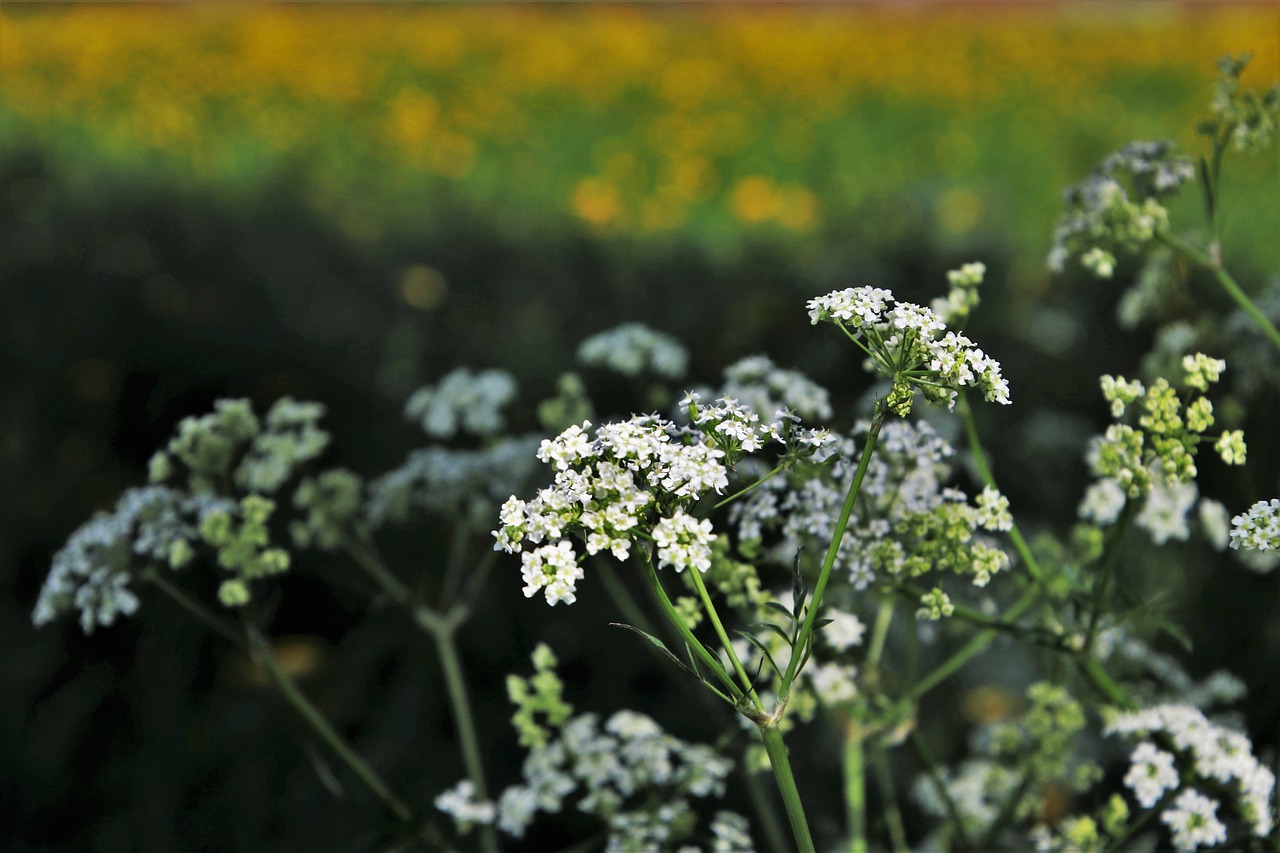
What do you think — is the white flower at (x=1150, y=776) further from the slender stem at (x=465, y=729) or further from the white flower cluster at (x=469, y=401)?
the white flower cluster at (x=469, y=401)

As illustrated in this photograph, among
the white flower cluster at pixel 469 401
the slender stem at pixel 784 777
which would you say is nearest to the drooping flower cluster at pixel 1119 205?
the slender stem at pixel 784 777

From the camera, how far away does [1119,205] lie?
187 cm

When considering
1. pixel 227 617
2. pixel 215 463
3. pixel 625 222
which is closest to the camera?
pixel 215 463

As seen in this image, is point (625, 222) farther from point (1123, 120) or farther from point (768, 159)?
point (1123, 120)

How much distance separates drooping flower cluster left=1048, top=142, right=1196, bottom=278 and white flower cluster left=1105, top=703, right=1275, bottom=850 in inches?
25.6

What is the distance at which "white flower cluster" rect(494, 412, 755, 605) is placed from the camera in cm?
123

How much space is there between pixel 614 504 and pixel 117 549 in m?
1.14

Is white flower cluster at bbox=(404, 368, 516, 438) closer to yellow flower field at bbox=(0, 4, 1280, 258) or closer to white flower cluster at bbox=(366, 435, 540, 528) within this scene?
white flower cluster at bbox=(366, 435, 540, 528)

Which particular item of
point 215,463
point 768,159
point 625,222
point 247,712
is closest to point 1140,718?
point 215,463

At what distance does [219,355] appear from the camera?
339cm

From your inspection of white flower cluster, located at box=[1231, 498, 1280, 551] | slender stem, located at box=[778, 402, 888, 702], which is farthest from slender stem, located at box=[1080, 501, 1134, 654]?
slender stem, located at box=[778, 402, 888, 702]

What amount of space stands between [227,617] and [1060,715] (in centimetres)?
226

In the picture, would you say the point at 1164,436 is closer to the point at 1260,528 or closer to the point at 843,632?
the point at 1260,528

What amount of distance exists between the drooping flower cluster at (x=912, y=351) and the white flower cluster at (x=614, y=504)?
0.17 meters
